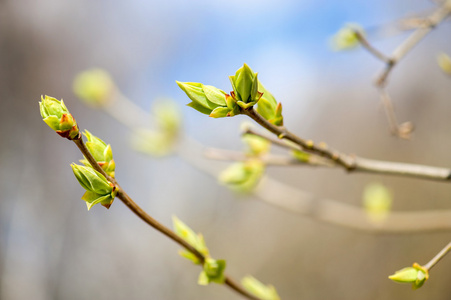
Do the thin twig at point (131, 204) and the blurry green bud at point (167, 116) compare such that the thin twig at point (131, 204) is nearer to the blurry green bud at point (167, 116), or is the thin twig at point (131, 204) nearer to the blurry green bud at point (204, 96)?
the blurry green bud at point (204, 96)

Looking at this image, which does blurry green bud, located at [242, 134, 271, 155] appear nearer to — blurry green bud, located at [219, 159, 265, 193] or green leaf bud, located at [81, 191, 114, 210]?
blurry green bud, located at [219, 159, 265, 193]

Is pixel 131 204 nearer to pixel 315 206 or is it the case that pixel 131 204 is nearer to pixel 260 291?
pixel 260 291

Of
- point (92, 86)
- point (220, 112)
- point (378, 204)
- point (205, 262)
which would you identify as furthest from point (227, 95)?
point (92, 86)

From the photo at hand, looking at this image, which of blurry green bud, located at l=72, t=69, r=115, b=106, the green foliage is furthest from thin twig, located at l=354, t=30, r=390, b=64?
blurry green bud, located at l=72, t=69, r=115, b=106

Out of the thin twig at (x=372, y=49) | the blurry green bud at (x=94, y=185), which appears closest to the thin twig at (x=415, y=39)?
the thin twig at (x=372, y=49)

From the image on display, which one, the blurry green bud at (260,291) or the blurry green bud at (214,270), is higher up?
the blurry green bud at (260,291)

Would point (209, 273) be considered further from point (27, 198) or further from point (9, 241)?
point (27, 198)
